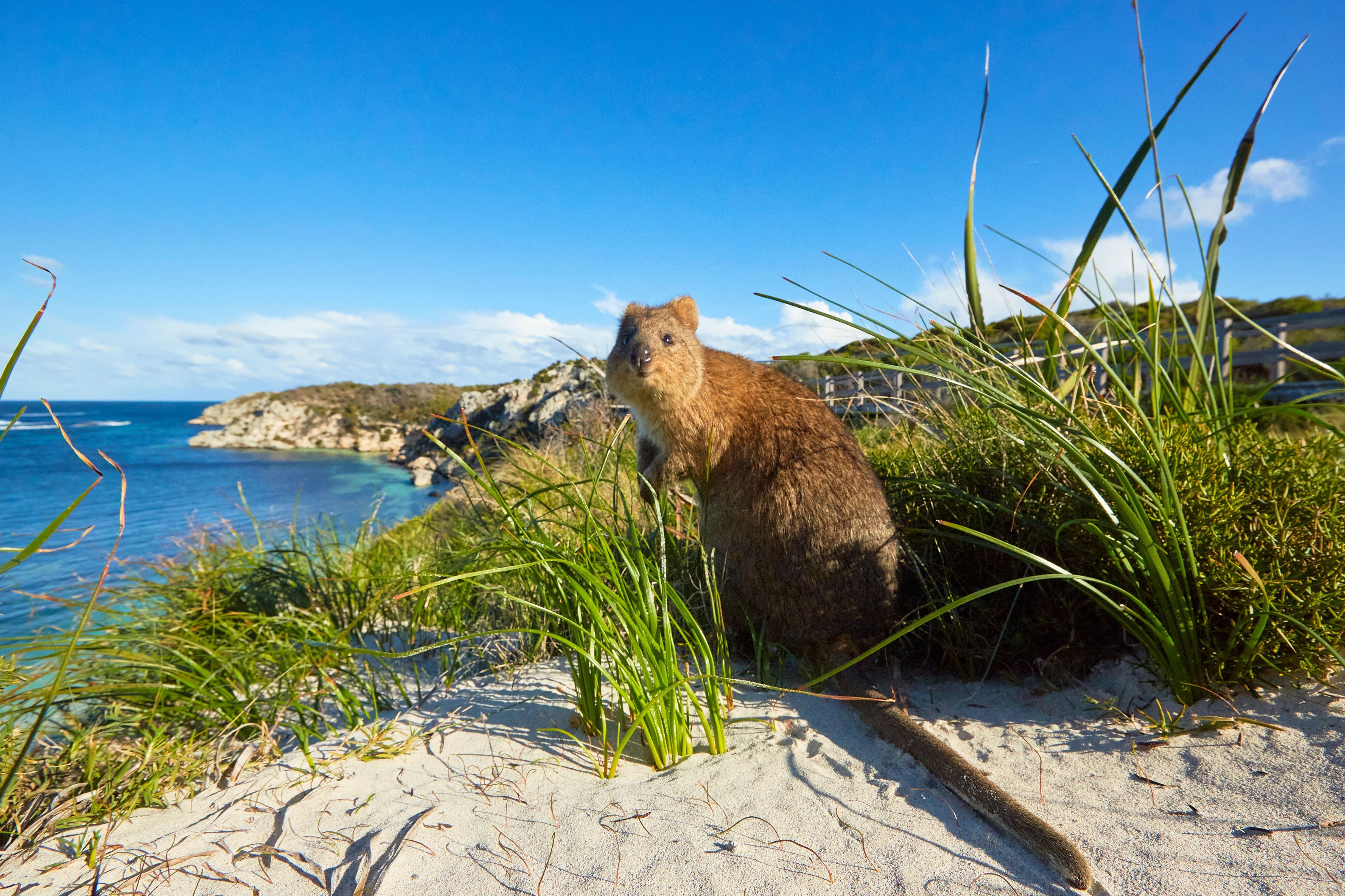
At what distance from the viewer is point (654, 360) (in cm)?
375

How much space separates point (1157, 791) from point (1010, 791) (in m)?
0.47

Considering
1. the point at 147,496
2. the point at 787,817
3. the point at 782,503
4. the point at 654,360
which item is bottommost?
the point at 147,496

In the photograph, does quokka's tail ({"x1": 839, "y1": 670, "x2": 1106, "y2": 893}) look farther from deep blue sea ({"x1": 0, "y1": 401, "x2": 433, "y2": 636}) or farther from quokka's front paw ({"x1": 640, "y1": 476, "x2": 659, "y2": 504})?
deep blue sea ({"x1": 0, "y1": 401, "x2": 433, "y2": 636})

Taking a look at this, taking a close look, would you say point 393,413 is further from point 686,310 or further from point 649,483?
point 649,483

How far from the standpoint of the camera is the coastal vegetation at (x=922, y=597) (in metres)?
2.35

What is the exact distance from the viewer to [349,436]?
3681 centimetres

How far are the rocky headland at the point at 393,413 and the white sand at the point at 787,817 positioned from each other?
407 cm

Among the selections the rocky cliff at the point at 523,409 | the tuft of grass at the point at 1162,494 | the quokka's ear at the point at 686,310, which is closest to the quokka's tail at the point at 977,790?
the tuft of grass at the point at 1162,494

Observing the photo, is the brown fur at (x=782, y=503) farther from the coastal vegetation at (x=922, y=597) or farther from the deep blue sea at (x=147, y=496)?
the deep blue sea at (x=147, y=496)

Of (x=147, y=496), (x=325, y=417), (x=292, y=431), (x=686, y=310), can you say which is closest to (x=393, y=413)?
(x=325, y=417)

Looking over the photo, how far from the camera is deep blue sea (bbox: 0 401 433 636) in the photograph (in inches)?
258

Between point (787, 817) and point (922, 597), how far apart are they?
63.7 inches

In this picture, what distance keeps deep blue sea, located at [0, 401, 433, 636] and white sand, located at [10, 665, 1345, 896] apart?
1.37m

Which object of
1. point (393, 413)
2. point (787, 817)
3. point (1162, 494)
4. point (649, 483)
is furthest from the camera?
point (393, 413)
